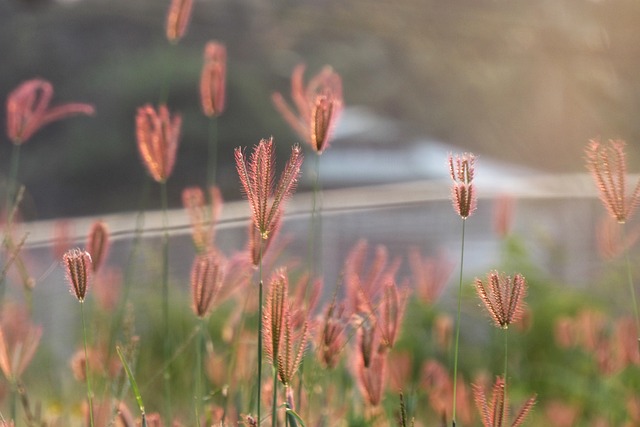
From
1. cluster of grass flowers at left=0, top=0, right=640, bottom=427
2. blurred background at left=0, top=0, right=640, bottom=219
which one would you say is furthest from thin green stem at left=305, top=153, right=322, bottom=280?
blurred background at left=0, top=0, right=640, bottom=219

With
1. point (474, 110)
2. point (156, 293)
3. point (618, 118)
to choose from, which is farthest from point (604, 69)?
point (474, 110)

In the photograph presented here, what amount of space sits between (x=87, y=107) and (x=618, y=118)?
4992 mm

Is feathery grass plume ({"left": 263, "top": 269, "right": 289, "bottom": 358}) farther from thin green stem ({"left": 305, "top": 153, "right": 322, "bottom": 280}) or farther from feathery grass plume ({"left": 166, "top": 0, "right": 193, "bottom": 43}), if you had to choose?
feathery grass plume ({"left": 166, "top": 0, "right": 193, "bottom": 43})

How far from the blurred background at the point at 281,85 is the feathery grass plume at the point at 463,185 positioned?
21.6ft

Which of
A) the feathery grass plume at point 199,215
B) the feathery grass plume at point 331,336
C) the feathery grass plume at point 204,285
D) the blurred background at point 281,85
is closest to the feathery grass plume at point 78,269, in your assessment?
the feathery grass plume at point 204,285

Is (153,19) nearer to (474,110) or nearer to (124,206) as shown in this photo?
(124,206)

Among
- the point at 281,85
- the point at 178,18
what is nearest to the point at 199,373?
the point at 178,18

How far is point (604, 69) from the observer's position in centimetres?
520

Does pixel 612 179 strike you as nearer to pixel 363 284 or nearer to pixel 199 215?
pixel 363 284

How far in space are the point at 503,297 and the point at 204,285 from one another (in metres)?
0.28

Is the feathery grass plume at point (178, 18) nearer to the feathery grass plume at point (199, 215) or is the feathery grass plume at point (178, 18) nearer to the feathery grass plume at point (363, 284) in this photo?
the feathery grass plume at point (199, 215)

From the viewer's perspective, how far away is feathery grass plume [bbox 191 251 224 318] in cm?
93

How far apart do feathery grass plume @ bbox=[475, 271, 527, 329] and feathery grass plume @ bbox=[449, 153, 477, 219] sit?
2.4 inches

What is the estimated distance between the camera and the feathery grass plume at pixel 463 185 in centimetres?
85
